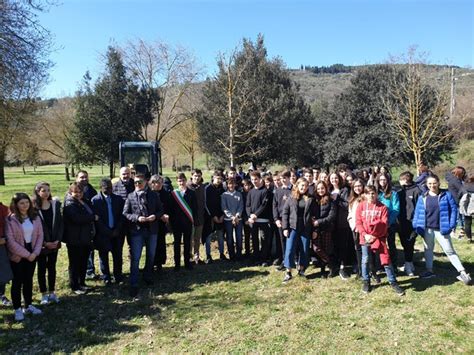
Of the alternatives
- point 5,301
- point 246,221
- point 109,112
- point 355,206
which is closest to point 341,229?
point 355,206

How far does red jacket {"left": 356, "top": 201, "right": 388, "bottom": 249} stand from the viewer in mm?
5730

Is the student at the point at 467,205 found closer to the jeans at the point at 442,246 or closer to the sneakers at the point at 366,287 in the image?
the jeans at the point at 442,246

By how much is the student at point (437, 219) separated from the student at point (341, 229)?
1.16 metres

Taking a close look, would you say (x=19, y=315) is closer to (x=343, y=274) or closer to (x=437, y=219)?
(x=343, y=274)

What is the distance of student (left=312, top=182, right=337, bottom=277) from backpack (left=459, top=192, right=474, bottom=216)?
4.55 meters

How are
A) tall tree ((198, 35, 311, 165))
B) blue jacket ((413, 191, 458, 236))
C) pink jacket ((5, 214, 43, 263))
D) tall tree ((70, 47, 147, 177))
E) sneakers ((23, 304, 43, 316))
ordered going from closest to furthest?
pink jacket ((5, 214, 43, 263))
sneakers ((23, 304, 43, 316))
blue jacket ((413, 191, 458, 236))
tall tree ((198, 35, 311, 165))
tall tree ((70, 47, 147, 177))

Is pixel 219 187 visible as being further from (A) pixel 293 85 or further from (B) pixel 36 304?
(A) pixel 293 85

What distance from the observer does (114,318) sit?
5320mm

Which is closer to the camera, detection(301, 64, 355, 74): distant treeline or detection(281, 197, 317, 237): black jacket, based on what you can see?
detection(281, 197, 317, 237): black jacket

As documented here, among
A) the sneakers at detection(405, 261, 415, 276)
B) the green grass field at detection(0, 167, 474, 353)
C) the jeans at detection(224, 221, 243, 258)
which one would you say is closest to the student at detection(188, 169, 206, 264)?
the jeans at detection(224, 221, 243, 258)

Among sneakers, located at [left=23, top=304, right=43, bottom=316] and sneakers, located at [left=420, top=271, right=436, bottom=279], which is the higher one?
sneakers, located at [left=23, top=304, right=43, bottom=316]

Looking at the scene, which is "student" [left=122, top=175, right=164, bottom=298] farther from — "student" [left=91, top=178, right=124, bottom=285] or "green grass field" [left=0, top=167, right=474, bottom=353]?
"green grass field" [left=0, top=167, right=474, bottom=353]

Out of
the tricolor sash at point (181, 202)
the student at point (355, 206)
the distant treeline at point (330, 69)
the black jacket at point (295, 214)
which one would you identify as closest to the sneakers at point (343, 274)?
the student at point (355, 206)

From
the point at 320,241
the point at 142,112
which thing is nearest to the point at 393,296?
the point at 320,241
